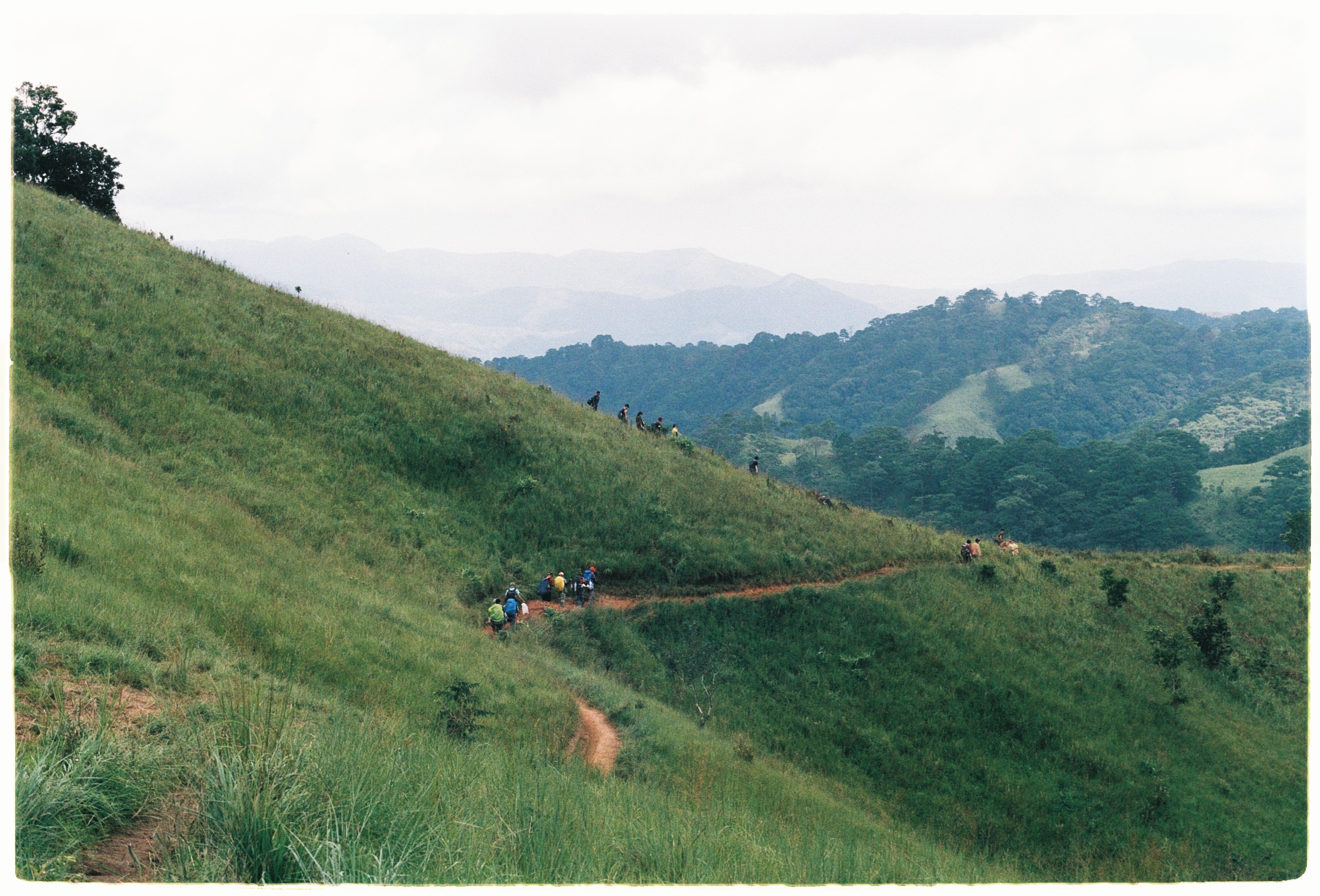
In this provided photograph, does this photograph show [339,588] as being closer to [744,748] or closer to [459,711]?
[459,711]

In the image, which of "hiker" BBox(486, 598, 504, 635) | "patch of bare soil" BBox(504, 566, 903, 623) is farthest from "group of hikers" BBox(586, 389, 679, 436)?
"hiker" BBox(486, 598, 504, 635)

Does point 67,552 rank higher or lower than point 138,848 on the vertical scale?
lower

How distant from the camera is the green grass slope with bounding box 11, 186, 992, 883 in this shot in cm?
430

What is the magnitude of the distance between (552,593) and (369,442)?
7.61 m

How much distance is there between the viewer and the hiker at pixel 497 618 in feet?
62.2

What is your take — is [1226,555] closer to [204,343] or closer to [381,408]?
[381,408]

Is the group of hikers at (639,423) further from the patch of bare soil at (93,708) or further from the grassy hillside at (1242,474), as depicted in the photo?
the grassy hillside at (1242,474)

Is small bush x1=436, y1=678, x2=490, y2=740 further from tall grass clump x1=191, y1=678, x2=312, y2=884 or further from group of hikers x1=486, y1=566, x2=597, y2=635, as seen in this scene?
group of hikers x1=486, y1=566, x2=597, y2=635

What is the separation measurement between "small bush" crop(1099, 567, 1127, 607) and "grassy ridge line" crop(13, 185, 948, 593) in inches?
→ 227

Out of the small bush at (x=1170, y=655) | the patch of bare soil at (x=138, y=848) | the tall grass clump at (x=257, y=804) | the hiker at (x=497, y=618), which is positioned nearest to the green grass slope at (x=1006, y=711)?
the small bush at (x=1170, y=655)

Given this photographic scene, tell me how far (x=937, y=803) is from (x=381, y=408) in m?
20.1

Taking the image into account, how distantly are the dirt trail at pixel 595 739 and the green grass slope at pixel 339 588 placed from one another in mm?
308

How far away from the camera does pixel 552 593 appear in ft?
72.9

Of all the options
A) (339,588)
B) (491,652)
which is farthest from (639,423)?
(339,588)
